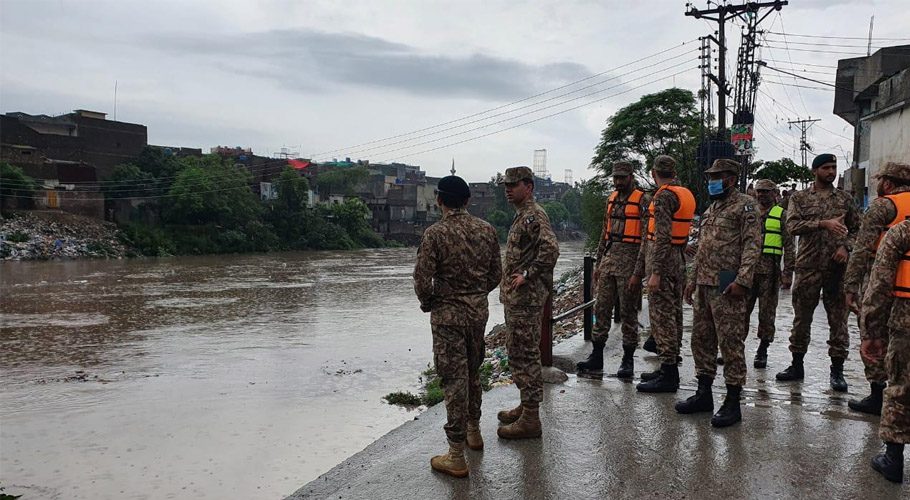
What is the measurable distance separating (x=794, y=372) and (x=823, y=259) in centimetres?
109

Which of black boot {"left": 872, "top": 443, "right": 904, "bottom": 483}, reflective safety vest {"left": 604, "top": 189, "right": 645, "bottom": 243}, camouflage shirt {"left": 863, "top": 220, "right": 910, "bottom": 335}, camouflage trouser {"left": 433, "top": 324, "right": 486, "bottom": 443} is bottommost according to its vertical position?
black boot {"left": 872, "top": 443, "right": 904, "bottom": 483}

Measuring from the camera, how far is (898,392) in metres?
3.41

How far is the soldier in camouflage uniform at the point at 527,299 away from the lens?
4.23 m

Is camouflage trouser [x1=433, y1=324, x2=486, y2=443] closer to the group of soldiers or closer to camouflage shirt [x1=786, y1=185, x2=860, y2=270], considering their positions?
the group of soldiers

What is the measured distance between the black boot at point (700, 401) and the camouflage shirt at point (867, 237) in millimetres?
1139

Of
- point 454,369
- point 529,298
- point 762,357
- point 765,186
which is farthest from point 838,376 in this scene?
point 454,369

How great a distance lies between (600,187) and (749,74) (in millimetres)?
9506

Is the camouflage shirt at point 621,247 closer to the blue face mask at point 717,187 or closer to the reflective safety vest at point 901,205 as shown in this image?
the blue face mask at point 717,187

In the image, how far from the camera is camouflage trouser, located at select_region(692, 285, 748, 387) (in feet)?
14.5

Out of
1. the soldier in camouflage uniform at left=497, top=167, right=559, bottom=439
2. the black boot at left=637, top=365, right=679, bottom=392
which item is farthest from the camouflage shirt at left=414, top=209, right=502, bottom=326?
the black boot at left=637, top=365, right=679, bottom=392

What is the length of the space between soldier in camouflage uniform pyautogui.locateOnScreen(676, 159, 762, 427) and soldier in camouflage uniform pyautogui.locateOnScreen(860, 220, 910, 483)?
87 cm

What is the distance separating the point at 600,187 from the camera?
1211 inches

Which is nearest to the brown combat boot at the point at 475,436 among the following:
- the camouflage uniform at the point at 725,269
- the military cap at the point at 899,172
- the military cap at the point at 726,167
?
the camouflage uniform at the point at 725,269

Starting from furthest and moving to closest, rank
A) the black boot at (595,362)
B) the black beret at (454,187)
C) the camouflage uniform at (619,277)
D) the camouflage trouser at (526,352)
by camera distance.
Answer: the black boot at (595,362) → the camouflage uniform at (619,277) → the camouflage trouser at (526,352) → the black beret at (454,187)
